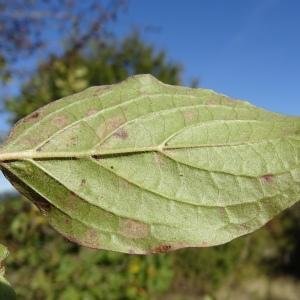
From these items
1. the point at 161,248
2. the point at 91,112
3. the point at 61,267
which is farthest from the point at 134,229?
the point at 61,267

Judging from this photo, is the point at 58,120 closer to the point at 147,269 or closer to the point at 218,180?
the point at 218,180

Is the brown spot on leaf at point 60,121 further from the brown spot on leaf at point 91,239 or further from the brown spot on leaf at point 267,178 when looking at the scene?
the brown spot on leaf at point 267,178

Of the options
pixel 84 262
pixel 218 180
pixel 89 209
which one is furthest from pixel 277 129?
pixel 84 262

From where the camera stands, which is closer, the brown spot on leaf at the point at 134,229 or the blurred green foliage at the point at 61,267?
the brown spot on leaf at the point at 134,229

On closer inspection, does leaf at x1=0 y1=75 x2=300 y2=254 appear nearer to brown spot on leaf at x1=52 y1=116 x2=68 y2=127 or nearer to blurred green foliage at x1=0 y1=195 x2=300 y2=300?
brown spot on leaf at x1=52 y1=116 x2=68 y2=127

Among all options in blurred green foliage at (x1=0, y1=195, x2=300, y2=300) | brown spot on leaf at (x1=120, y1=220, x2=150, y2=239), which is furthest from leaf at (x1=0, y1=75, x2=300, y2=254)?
blurred green foliage at (x1=0, y1=195, x2=300, y2=300)

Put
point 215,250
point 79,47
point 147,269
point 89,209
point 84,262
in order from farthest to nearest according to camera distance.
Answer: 1. point 215,250
2. point 147,269
3. point 79,47
4. point 84,262
5. point 89,209

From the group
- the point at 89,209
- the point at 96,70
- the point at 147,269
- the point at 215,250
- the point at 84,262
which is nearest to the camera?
the point at 89,209

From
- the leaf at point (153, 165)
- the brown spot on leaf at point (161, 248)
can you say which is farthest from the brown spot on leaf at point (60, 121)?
the brown spot on leaf at point (161, 248)
